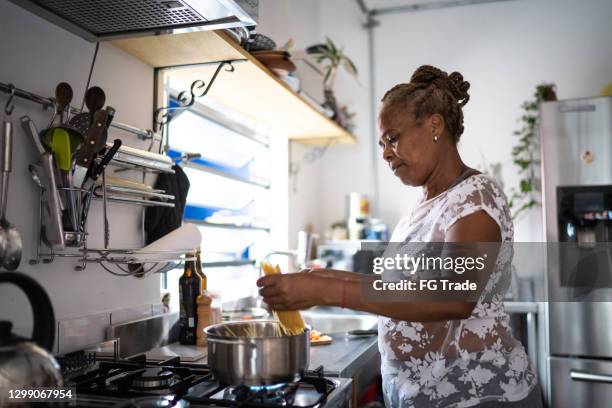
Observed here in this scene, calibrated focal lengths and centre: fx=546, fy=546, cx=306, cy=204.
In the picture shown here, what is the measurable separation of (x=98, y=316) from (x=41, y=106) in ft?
1.78

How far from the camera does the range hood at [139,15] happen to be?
1.18 m

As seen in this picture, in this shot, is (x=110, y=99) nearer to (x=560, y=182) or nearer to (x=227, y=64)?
(x=227, y=64)

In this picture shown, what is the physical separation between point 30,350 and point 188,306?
90 centimetres

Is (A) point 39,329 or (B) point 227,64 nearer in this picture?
(A) point 39,329

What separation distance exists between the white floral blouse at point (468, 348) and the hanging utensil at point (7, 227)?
812 mm

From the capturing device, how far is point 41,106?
1.25m

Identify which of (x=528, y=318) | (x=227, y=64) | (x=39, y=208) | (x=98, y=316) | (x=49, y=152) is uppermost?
(x=227, y=64)

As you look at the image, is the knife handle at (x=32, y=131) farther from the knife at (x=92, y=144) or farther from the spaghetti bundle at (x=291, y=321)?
the spaghetti bundle at (x=291, y=321)

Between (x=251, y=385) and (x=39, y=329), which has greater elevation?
(x=39, y=329)

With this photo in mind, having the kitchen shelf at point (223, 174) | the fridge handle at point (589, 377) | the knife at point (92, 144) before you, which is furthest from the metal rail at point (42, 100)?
the fridge handle at point (589, 377)

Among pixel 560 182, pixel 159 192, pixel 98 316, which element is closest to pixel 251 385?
pixel 98 316

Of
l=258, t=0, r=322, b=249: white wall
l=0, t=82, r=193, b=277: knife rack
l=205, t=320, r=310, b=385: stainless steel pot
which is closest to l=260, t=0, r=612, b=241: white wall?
l=258, t=0, r=322, b=249: white wall

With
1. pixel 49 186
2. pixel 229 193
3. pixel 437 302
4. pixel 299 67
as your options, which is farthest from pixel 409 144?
pixel 229 193

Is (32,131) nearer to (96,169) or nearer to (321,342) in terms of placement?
(96,169)
